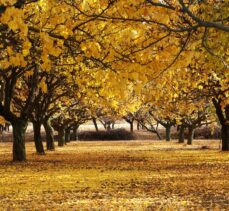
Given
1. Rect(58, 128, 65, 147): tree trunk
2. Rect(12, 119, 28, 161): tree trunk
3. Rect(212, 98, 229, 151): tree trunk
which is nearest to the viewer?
Rect(12, 119, 28, 161): tree trunk

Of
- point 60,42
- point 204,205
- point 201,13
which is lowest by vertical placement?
point 204,205

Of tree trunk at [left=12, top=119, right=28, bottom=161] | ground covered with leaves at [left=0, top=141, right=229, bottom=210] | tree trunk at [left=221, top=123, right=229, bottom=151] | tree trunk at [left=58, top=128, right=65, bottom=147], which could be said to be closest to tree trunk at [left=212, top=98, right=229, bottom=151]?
tree trunk at [left=221, top=123, right=229, bottom=151]

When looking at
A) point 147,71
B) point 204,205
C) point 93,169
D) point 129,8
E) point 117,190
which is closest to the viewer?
point 129,8

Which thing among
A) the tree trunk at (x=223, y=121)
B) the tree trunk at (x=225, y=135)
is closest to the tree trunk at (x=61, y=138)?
the tree trunk at (x=225, y=135)

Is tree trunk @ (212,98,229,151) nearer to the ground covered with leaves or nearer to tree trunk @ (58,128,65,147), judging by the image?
the ground covered with leaves

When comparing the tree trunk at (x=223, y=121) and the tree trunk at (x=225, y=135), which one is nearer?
the tree trunk at (x=223, y=121)

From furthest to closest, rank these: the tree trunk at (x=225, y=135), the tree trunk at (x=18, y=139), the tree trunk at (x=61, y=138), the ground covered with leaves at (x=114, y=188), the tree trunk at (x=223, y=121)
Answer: the tree trunk at (x=61, y=138) < the tree trunk at (x=225, y=135) < the tree trunk at (x=223, y=121) < the tree trunk at (x=18, y=139) < the ground covered with leaves at (x=114, y=188)

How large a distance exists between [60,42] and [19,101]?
26441mm

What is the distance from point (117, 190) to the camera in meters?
16.5

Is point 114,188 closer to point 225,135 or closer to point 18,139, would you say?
point 18,139

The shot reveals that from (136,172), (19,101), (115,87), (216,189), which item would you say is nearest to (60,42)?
(115,87)

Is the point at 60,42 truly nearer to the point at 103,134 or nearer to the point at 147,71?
the point at 147,71

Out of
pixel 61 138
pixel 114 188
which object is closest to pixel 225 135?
pixel 114 188

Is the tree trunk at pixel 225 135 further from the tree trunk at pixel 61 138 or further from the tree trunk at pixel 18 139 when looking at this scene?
the tree trunk at pixel 61 138
